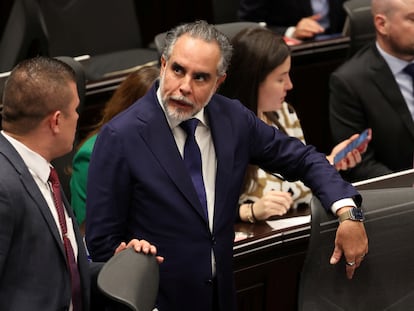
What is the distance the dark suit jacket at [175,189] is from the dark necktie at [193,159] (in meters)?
0.03

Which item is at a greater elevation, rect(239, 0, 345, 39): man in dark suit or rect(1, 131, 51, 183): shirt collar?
rect(1, 131, 51, 183): shirt collar

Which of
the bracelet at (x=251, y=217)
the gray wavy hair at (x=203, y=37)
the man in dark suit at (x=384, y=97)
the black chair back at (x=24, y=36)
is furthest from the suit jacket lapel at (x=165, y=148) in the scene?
the black chair back at (x=24, y=36)

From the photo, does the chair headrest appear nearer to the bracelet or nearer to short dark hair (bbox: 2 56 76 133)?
short dark hair (bbox: 2 56 76 133)

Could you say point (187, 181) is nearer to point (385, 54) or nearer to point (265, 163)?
point (265, 163)

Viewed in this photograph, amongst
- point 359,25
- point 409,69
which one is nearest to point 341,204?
point 409,69

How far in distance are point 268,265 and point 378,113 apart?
0.69m

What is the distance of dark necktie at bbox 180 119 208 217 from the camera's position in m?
1.82

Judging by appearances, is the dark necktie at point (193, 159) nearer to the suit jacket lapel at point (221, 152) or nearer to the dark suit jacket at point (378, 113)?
the suit jacket lapel at point (221, 152)

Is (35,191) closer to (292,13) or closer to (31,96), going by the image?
(31,96)

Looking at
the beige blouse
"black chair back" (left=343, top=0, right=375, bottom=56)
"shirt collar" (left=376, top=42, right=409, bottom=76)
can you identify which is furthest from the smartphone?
"black chair back" (left=343, top=0, right=375, bottom=56)

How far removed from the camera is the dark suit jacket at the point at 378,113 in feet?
8.57

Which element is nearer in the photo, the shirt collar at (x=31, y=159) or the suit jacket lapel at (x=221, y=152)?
the shirt collar at (x=31, y=159)

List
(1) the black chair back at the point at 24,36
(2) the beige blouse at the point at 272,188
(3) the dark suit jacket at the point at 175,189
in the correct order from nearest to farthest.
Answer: (3) the dark suit jacket at the point at 175,189 → (2) the beige blouse at the point at 272,188 → (1) the black chair back at the point at 24,36

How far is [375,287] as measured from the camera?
191 cm
